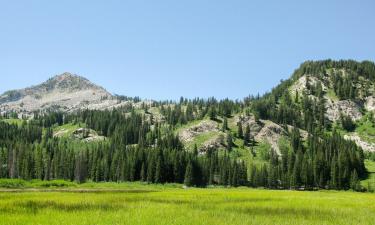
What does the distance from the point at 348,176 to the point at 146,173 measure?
8383cm

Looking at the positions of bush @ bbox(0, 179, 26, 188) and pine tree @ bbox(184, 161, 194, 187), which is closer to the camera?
bush @ bbox(0, 179, 26, 188)

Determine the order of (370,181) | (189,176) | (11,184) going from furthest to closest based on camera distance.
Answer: (370,181), (189,176), (11,184)

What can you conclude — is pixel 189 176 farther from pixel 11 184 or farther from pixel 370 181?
pixel 370 181

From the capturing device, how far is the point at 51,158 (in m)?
179

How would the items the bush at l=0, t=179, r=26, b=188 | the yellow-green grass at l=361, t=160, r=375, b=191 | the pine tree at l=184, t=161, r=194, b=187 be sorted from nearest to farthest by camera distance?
the bush at l=0, t=179, r=26, b=188, the yellow-green grass at l=361, t=160, r=375, b=191, the pine tree at l=184, t=161, r=194, b=187

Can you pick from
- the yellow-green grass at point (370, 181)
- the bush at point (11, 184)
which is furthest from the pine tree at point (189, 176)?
the yellow-green grass at point (370, 181)

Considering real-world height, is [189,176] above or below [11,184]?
above

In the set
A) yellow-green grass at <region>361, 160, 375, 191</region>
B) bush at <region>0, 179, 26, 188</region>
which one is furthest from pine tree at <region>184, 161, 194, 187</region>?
yellow-green grass at <region>361, 160, 375, 191</region>

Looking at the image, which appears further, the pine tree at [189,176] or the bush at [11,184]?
the pine tree at [189,176]

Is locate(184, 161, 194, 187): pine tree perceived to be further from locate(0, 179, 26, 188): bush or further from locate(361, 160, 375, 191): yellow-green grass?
locate(361, 160, 375, 191): yellow-green grass

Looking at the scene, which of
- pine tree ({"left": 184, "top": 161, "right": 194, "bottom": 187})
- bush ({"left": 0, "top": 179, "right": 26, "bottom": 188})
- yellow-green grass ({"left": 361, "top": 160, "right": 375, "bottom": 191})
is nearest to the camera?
bush ({"left": 0, "top": 179, "right": 26, "bottom": 188})

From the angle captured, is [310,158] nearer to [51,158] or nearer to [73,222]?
[51,158]

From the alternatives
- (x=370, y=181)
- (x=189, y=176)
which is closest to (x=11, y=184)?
(x=189, y=176)

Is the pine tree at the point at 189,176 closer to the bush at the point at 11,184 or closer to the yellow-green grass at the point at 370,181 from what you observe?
the bush at the point at 11,184
